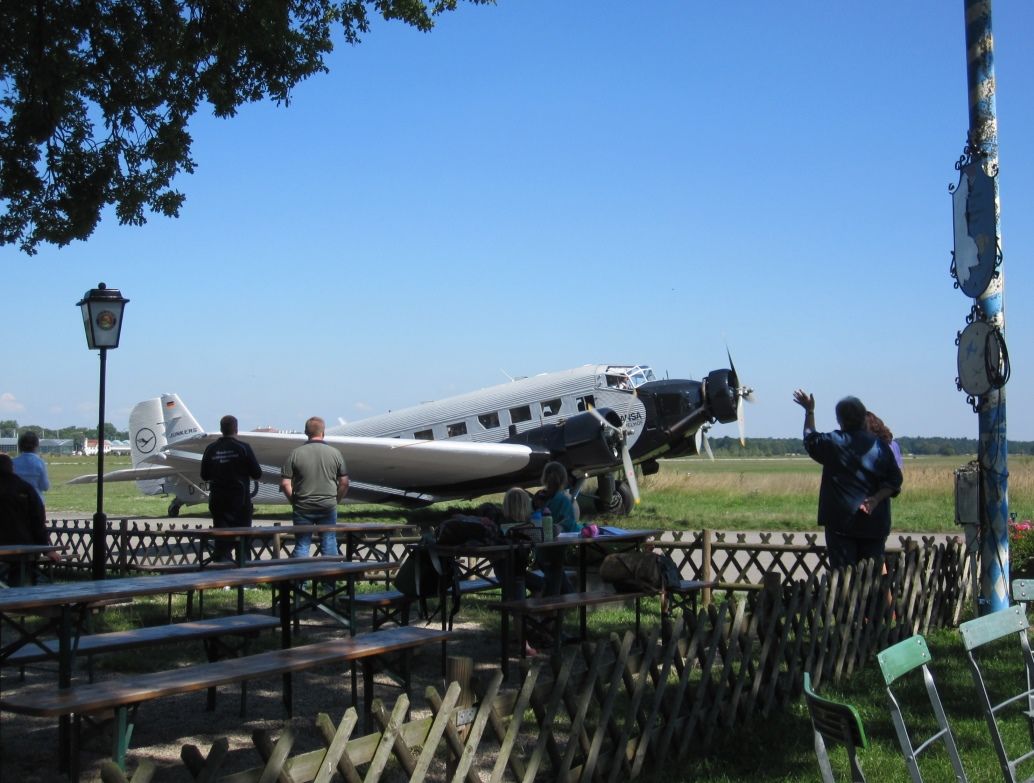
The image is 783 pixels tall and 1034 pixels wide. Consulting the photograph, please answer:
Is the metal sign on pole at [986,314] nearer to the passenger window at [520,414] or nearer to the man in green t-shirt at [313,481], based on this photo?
the man in green t-shirt at [313,481]

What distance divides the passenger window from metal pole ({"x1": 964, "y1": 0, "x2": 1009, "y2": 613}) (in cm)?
1564

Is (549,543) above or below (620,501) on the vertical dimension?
above

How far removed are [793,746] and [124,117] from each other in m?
9.43

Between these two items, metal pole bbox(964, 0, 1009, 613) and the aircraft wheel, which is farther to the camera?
the aircraft wheel

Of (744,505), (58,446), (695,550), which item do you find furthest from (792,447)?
(695,550)

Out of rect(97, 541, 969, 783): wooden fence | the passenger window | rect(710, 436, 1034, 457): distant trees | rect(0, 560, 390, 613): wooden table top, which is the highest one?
the passenger window

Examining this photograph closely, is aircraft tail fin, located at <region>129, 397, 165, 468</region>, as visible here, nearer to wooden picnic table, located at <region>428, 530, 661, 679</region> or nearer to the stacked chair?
wooden picnic table, located at <region>428, 530, 661, 679</region>

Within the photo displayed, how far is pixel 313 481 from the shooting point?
34.7 feet

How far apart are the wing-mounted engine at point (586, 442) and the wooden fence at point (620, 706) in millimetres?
12766

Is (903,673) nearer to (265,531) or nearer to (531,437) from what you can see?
(265,531)

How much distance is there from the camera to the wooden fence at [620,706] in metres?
3.57

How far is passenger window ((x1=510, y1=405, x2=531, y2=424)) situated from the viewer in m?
22.6

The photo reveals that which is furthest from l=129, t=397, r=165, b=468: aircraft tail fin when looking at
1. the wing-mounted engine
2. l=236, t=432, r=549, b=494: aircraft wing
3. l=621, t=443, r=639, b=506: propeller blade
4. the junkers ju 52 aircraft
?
l=621, t=443, r=639, b=506: propeller blade

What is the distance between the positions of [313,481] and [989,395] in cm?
677
